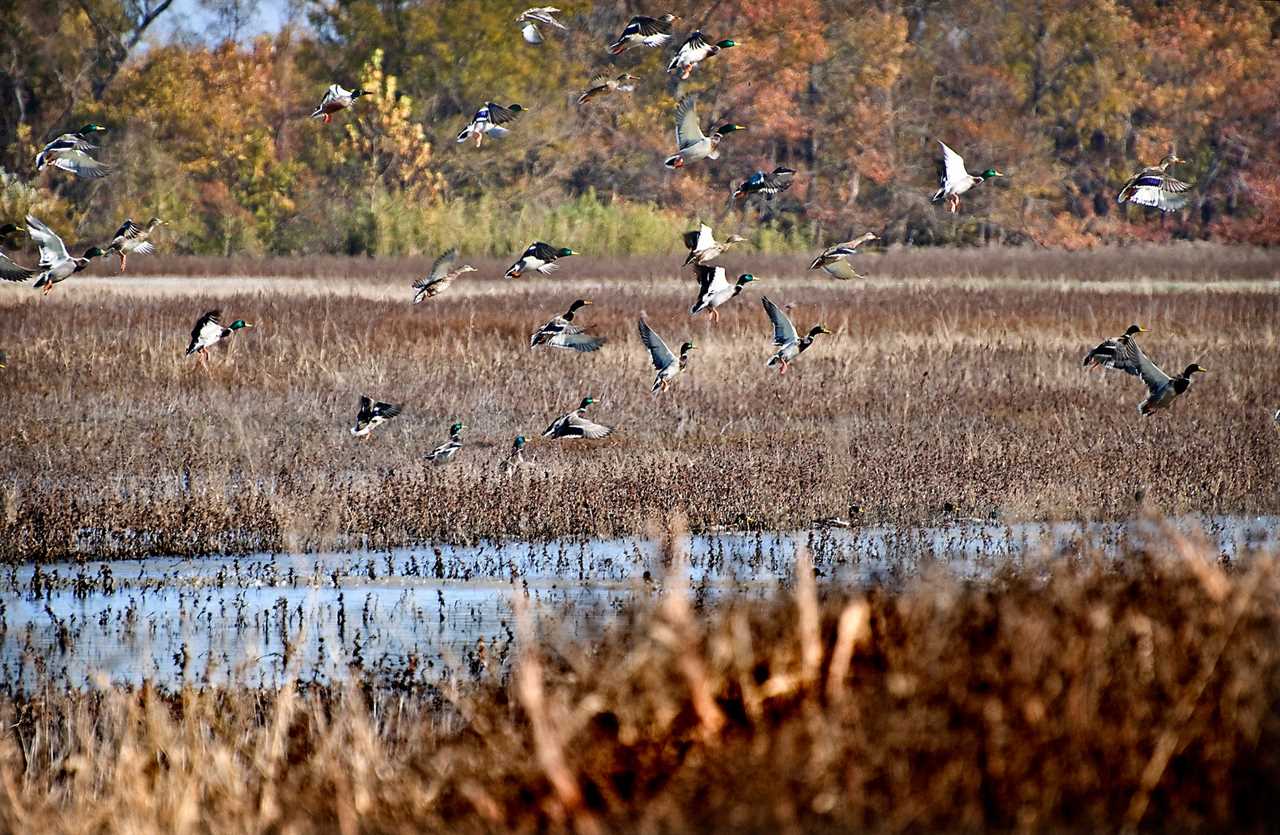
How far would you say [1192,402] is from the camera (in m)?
17.5

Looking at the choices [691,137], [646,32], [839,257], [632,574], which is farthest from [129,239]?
[632,574]

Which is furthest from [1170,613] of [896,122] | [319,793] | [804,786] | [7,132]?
[896,122]

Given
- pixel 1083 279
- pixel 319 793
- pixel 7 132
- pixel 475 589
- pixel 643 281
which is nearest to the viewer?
pixel 319 793

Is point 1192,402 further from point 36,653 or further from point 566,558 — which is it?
point 36,653

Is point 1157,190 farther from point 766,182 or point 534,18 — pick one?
point 534,18

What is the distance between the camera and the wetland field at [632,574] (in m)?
5.66

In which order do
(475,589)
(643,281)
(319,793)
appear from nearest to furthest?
(319,793) → (475,589) → (643,281)

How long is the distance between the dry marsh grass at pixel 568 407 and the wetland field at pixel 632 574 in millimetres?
61

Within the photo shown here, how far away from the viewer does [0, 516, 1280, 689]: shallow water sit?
28.7ft

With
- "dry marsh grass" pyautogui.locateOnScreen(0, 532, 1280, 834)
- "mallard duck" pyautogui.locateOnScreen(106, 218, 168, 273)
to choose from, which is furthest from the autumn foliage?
"dry marsh grass" pyautogui.locateOnScreen(0, 532, 1280, 834)

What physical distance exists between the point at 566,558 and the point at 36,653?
3.39m

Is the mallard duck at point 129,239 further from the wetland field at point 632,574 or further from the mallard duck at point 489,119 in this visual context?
the mallard duck at point 489,119

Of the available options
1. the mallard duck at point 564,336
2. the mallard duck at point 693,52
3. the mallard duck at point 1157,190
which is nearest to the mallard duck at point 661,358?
the mallard duck at point 564,336

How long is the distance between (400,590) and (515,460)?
13.9ft
